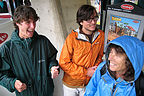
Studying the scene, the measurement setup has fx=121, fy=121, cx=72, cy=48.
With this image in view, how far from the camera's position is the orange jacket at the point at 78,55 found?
1662 mm

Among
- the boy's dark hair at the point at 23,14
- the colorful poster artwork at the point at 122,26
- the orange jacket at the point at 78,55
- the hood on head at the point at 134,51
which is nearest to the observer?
the hood on head at the point at 134,51

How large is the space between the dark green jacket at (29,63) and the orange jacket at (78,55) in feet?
0.65

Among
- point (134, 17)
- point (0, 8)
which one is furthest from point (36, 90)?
point (0, 8)

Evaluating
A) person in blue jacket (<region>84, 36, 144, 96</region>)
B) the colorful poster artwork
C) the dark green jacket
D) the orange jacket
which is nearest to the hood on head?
person in blue jacket (<region>84, 36, 144, 96</region>)

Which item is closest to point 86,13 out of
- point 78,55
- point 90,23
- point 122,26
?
point 90,23

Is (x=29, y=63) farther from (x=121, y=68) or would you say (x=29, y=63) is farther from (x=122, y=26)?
(x=122, y=26)

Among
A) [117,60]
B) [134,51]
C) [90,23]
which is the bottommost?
[117,60]

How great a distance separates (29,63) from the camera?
1.42m

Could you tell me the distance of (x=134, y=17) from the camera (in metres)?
1.95

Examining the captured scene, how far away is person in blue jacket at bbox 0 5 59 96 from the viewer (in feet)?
4.31

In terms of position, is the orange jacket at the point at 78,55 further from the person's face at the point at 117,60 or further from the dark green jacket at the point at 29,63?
the person's face at the point at 117,60

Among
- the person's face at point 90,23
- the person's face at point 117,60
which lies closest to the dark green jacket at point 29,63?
the person's face at point 90,23

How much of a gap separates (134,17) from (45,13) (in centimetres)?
207

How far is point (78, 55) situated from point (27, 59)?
0.68 metres
